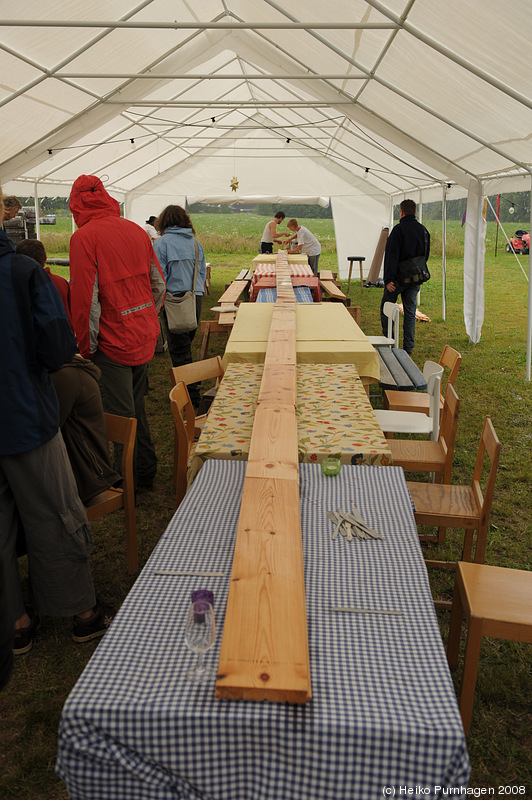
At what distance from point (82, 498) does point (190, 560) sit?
105cm

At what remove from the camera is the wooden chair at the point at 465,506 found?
8.50 feet

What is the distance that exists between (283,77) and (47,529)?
5.52 meters

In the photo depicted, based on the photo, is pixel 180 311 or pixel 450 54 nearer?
pixel 450 54

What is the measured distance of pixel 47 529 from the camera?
7.45 feet

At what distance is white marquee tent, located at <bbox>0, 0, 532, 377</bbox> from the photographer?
4.36 m

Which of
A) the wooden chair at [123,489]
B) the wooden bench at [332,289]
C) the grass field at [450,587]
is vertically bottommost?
the grass field at [450,587]

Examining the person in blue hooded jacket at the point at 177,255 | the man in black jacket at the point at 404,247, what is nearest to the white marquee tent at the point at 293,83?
the man in black jacket at the point at 404,247

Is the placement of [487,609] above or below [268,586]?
below

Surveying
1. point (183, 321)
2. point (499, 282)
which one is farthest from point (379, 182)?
point (183, 321)

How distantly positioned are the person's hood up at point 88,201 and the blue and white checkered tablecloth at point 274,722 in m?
2.29

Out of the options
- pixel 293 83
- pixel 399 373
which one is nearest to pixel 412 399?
pixel 399 373

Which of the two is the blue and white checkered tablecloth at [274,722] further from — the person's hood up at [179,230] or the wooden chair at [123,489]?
the person's hood up at [179,230]

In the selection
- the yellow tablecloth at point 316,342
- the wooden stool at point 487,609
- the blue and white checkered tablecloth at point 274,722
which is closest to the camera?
the blue and white checkered tablecloth at point 274,722

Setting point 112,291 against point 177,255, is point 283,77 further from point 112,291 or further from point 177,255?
point 112,291
